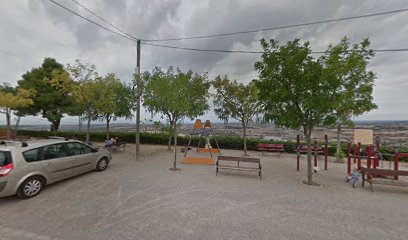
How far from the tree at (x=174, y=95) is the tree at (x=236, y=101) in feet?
4.36

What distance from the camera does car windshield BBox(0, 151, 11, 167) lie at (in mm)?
4637

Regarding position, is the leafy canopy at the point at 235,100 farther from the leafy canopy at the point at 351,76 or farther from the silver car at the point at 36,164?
the silver car at the point at 36,164

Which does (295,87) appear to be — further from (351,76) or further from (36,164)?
(36,164)

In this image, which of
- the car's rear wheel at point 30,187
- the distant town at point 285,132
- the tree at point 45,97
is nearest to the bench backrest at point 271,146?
the distant town at point 285,132

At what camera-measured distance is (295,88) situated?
6.37 m

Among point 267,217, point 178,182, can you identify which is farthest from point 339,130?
point 178,182

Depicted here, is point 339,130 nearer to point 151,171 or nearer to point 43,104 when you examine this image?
point 151,171

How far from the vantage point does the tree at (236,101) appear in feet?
37.7

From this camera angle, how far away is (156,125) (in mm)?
12234

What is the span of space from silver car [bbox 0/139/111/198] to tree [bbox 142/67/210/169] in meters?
4.42

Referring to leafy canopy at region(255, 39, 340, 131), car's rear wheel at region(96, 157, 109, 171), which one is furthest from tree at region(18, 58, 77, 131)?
leafy canopy at region(255, 39, 340, 131)

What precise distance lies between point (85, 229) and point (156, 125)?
352 inches

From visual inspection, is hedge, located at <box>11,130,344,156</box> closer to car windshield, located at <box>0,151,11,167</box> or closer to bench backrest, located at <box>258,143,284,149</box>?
bench backrest, located at <box>258,143,284,149</box>

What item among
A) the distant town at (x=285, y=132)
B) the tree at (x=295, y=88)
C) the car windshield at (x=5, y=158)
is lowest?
the car windshield at (x=5, y=158)
